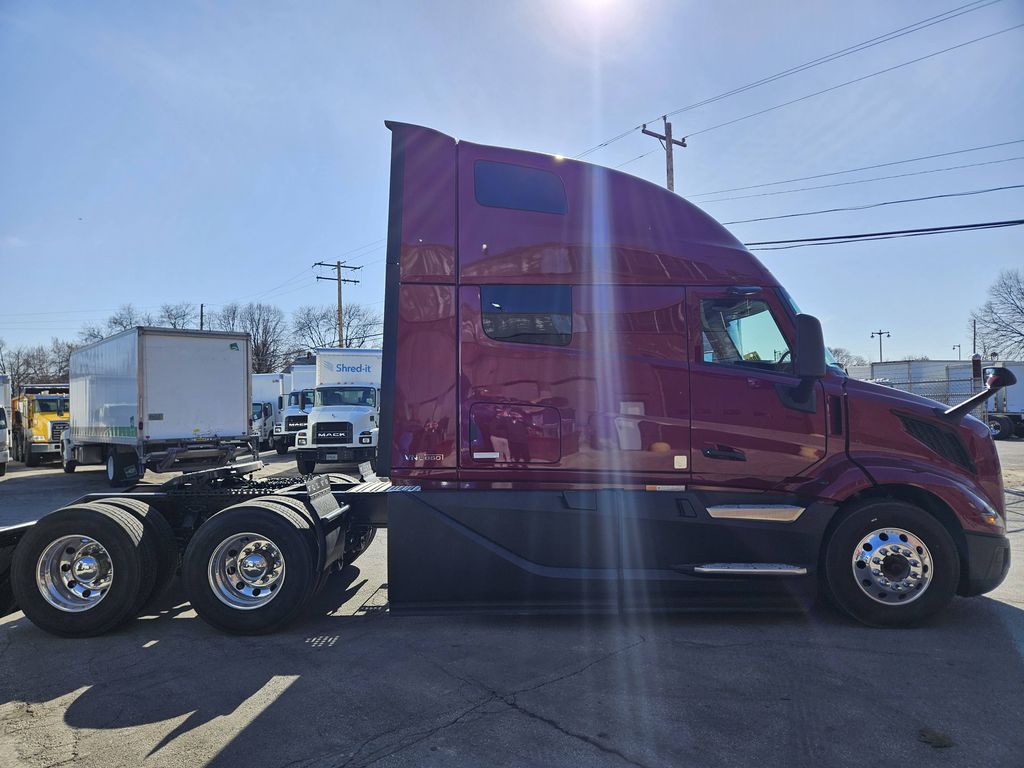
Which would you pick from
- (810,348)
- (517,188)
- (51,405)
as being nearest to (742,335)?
(810,348)

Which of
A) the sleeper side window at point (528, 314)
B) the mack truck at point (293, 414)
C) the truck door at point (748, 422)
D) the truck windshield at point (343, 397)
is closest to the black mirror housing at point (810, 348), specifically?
the truck door at point (748, 422)

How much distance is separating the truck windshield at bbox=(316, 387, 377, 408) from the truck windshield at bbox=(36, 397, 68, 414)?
523 inches

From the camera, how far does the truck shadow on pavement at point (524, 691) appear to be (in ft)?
10.9

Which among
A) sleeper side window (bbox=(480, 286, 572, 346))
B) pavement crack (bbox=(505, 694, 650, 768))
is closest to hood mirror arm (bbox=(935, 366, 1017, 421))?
sleeper side window (bbox=(480, 286, 572, 346))

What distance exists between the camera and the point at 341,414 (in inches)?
686

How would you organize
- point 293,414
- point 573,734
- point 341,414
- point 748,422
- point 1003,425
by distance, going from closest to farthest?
point 573,734, point 748,422, point 341,414, point 293,414, point 1003,425

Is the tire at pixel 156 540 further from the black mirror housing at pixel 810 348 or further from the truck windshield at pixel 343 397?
the truck windshield at pixel 343 397

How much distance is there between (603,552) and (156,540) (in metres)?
3.75

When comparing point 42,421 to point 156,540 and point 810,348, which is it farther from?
Result: point 810,348

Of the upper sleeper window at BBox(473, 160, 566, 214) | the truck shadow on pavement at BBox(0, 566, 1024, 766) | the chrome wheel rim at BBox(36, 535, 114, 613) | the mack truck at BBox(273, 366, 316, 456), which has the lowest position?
the truck shadow on pavement at BBox(0, 566, 1024, 766)

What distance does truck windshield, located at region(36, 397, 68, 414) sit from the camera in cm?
2436

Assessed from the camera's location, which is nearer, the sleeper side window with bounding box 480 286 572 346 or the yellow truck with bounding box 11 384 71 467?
the sleeper side window with bounding box 480 286 572 346

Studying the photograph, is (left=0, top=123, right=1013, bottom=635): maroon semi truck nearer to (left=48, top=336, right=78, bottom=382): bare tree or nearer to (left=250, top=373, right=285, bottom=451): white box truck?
(left=250, top=373, right=285, bottom=451): white box truck

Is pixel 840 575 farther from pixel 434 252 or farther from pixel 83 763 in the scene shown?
pixel 83 763
